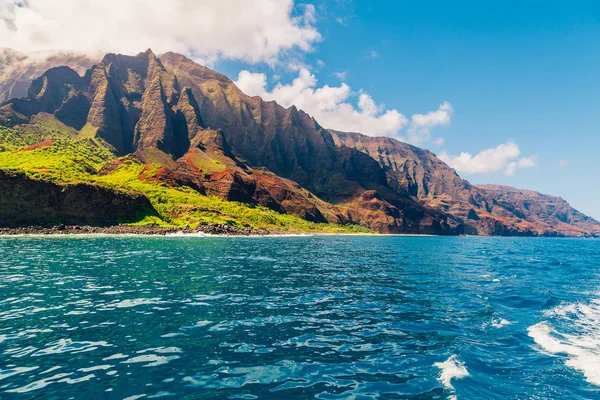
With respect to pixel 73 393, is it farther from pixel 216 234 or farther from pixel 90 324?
pixel 216 234

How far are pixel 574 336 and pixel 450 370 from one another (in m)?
12.7

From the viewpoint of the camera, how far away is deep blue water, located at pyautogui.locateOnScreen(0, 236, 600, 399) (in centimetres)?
1354

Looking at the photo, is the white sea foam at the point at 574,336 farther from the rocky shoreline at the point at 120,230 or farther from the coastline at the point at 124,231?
the rocky shoreline at the point at 120,230

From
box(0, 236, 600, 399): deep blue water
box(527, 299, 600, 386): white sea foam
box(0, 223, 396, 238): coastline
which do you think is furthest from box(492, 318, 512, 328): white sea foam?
box(0, 223, 396, 238): coastline

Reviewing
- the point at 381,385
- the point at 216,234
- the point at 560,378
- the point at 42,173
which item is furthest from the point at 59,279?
the point at 42,173

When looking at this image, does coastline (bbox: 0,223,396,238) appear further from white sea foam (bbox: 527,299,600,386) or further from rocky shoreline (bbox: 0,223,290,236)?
white sea foam (bbox: 527,299,600,386)

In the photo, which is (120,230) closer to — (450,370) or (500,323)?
(500,323)

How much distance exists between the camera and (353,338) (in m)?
19.6

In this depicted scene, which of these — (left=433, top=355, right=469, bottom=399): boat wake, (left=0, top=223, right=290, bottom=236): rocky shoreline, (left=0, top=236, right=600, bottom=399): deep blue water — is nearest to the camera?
Answer: (left=0, top=236, right=600, bottom=399): deep blue water

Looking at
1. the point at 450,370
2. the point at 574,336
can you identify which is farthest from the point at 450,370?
the point at 574,336

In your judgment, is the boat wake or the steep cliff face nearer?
the boat wake

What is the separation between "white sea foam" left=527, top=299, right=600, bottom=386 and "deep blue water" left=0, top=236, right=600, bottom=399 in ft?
0.36

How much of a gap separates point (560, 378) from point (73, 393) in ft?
66.4

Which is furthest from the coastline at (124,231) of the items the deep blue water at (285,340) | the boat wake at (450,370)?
the boat wake at (450,370)
